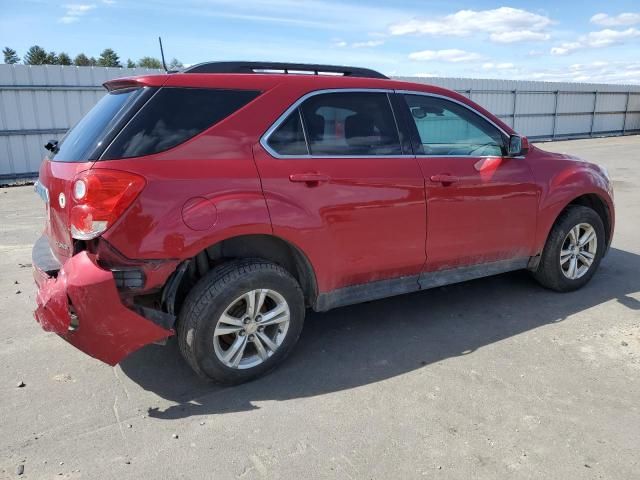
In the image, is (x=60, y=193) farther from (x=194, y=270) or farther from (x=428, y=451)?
(x=428, y=451)

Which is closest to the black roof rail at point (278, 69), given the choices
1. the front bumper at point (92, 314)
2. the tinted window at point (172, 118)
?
the tinted window at point (172, 118)

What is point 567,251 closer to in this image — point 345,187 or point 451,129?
point 451,129

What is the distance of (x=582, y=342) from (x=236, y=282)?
2.59 meters

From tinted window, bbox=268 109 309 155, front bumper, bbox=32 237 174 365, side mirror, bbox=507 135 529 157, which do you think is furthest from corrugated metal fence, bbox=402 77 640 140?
front bumper, bbox=32 237 174 365

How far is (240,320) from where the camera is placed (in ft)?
10.3

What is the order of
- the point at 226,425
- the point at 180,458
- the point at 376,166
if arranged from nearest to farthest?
1. the point at 180,458
2. the point at 226,425
3. the point at 376,166

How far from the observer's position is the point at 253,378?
10.7 ft

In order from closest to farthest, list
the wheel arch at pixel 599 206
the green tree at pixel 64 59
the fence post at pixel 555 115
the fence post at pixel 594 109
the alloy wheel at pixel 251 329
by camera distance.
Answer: the alloy wheel at pixel 251 329
the wheel arch at pixel 599 206
the fence post at pixel 555 115
the fence post at pixel 594 109
the green tree at pixel 64 59

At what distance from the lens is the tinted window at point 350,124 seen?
338 cm

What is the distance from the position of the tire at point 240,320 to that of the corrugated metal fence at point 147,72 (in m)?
11.8

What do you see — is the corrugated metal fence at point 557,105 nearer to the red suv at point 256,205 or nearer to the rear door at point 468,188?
the rear door at point 468,188

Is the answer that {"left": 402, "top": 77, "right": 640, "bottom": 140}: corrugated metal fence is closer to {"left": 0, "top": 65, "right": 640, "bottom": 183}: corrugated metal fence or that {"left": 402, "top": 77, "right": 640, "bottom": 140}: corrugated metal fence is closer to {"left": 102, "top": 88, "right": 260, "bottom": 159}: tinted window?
{"left": 0, "top": 65, "right": 640, "bottom": 183}: corrugated metal fence

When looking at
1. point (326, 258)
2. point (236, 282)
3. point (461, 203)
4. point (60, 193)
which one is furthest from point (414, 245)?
point (60, 193)

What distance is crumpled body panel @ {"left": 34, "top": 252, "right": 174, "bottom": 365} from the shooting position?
2.69 m
